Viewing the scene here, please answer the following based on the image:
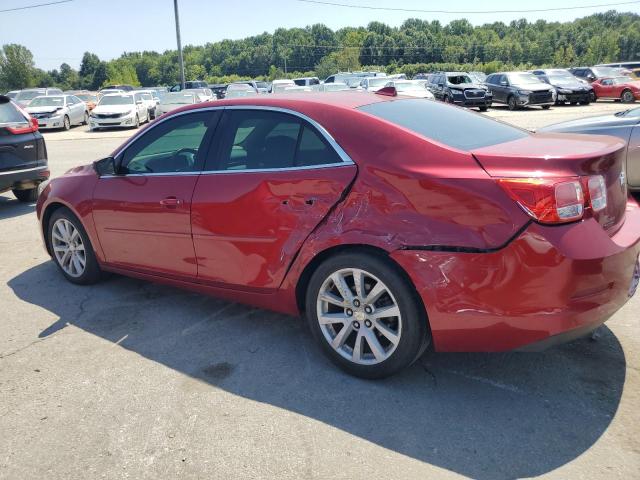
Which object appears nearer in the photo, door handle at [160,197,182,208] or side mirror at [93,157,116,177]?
door handle at [160,197,182,208]

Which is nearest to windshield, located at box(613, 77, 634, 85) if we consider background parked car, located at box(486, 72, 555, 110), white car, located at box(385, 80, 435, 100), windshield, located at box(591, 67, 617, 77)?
windshield, located at box(591, 67, 617, 77)

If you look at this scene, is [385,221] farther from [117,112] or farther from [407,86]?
[117,112]

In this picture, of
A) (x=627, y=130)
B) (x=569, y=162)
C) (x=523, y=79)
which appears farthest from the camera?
(x=523, y=79)

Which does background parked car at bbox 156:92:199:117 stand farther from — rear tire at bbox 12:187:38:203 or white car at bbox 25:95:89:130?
rear tire at bbox 12:187:38:203

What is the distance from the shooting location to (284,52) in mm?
137125

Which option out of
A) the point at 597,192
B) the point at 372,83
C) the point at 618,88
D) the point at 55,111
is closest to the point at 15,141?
the point at 597,192

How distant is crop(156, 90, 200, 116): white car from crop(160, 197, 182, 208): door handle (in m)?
20.2

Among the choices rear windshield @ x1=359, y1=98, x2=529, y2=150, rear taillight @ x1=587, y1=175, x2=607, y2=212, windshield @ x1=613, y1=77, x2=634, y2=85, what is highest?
rear windshield @ x1=359, y1=98, x2=529, y2=150

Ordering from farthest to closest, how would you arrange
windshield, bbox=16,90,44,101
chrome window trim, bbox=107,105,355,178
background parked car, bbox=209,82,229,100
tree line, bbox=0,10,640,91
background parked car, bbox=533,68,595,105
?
tree line, bbox=0,10,640,91, background parked car, bbox=209,82,229,100, windshield, bbox=16,90,44,101, background parked car, bbox=533,68,595,105, chrome window trim, bbox=107,105,355,178

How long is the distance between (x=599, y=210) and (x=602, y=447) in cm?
115

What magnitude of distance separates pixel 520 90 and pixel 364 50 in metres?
124

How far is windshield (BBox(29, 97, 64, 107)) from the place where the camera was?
24.2 metres

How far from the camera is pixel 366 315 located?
3197 mm

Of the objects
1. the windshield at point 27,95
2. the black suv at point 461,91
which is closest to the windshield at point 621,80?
the black suv at point 461,91
